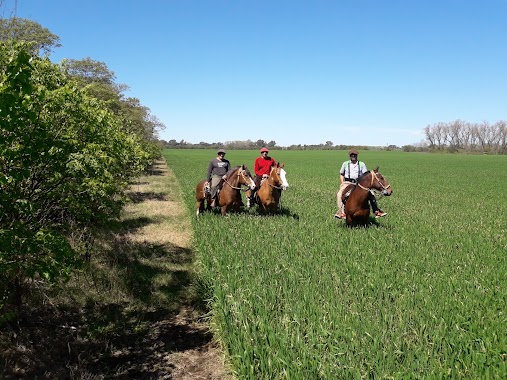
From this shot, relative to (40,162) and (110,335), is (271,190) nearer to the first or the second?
(110,335)

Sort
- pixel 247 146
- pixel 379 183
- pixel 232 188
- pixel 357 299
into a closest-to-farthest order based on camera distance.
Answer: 1. pixel 357 299
2. pixel 379 183
3. pixel 232 188
4. pixel 247 146

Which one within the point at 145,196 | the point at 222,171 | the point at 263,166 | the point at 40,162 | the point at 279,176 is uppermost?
the point at 40,162

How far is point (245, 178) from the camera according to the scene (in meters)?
12.2

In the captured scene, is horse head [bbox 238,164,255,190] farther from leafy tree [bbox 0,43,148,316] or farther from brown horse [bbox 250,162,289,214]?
leafy tree [bbox 0,43,148,316]

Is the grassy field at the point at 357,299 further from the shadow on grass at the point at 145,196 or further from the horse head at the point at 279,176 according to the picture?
the shadow on grass at the point at 145,196

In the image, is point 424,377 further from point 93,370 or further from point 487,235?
point 487,235

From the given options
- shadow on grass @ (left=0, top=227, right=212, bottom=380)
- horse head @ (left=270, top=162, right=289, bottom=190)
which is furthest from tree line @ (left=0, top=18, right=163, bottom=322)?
horse head @ (left=270, top=162, right=289, bottom=190)

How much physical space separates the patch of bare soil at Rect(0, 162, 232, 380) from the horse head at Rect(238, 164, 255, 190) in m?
3.76

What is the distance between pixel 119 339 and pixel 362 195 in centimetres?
735

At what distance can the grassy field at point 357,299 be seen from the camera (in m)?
4.04

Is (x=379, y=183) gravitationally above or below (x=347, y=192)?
above

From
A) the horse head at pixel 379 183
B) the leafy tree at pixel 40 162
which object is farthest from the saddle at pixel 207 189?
the leafy tree at pixel 40 162

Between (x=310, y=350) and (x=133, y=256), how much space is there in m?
8.32

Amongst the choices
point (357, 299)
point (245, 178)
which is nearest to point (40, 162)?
point (357, 299)
